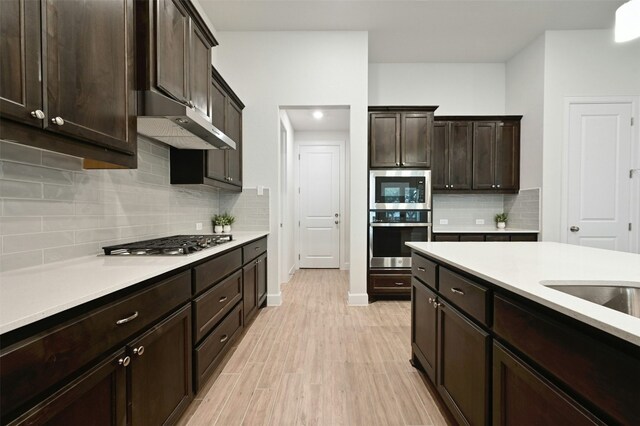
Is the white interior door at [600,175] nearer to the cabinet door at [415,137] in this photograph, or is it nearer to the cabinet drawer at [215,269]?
the cabinet door at [415,137]

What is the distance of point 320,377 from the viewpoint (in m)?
2.04

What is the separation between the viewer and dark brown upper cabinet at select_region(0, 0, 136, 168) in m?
0.92

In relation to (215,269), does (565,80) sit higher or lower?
higher

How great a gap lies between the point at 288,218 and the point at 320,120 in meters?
1.82

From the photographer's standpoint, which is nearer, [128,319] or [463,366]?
[128,319]

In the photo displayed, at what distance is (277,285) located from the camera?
3.58 metres

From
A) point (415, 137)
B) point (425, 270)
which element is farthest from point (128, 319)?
point (415, 137)

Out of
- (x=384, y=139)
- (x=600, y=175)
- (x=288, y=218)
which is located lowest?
(x=288, y=218)

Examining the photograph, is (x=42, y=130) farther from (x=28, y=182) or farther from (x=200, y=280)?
(x=200, y=280)

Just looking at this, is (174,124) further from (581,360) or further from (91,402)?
(581,360)

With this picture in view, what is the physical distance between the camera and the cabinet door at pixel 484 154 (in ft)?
13.3

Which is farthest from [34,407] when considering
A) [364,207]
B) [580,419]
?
[364,207]

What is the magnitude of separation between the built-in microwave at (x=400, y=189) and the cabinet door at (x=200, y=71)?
7.01 ft

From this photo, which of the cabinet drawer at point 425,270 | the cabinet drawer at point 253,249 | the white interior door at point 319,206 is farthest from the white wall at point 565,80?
the cabinet drawer at point 253,249
